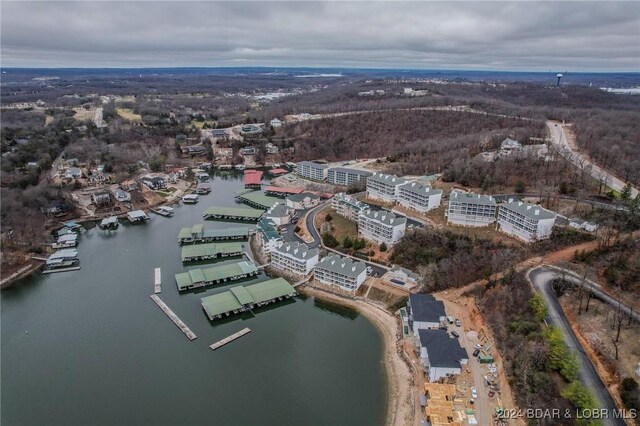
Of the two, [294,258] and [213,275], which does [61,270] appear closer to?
[213,275]

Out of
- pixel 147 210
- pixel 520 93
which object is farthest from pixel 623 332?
pixel 520 93

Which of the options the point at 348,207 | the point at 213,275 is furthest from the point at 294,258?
the point at 348,207

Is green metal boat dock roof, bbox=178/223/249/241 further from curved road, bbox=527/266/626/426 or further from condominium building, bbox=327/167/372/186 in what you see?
curved road, bbox=527/266/626/426

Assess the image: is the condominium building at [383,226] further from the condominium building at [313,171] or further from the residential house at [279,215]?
the condominium building at [313,171]

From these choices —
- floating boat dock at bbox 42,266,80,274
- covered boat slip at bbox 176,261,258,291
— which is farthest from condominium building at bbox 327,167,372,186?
floating boat dock at bbox 42,266,80,274

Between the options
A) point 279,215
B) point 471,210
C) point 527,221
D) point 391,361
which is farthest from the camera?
point 279,215
